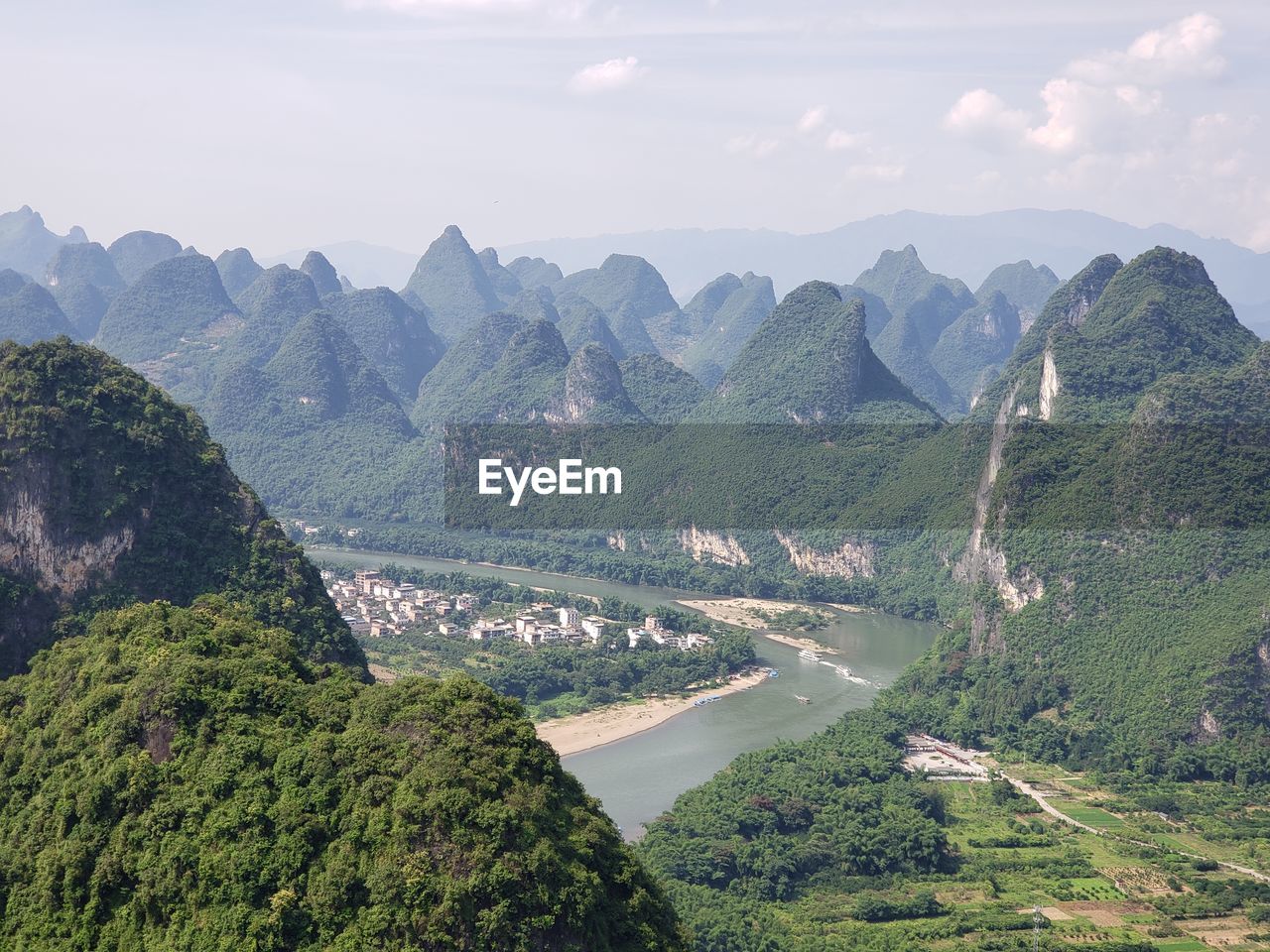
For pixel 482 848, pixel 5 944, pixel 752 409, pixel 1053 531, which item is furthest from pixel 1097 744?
pixel 752 409

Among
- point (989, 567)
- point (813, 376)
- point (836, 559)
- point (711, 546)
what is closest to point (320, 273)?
point (813, 376)

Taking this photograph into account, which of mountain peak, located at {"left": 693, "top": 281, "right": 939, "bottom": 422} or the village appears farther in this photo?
mountain peak, located at {"left": 693, "top": 281, "right": 939, "bottom": 422}

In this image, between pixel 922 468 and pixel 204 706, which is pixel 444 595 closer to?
pixel 922 468

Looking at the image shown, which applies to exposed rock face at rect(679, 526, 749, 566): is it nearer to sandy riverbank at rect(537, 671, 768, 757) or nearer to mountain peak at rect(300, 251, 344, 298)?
sandy riverbank at rect(537, 671, 768, 757)

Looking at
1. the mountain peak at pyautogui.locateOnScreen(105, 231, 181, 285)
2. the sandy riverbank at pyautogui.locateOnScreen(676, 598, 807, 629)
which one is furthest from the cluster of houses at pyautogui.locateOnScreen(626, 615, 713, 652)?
the mountain peak at pyautogui.locateOnScreen(105, 231, 181, 285)

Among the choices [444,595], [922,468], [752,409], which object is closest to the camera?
[444,595]

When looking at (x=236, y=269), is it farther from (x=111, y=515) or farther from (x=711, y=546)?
(x=111, y=515)
